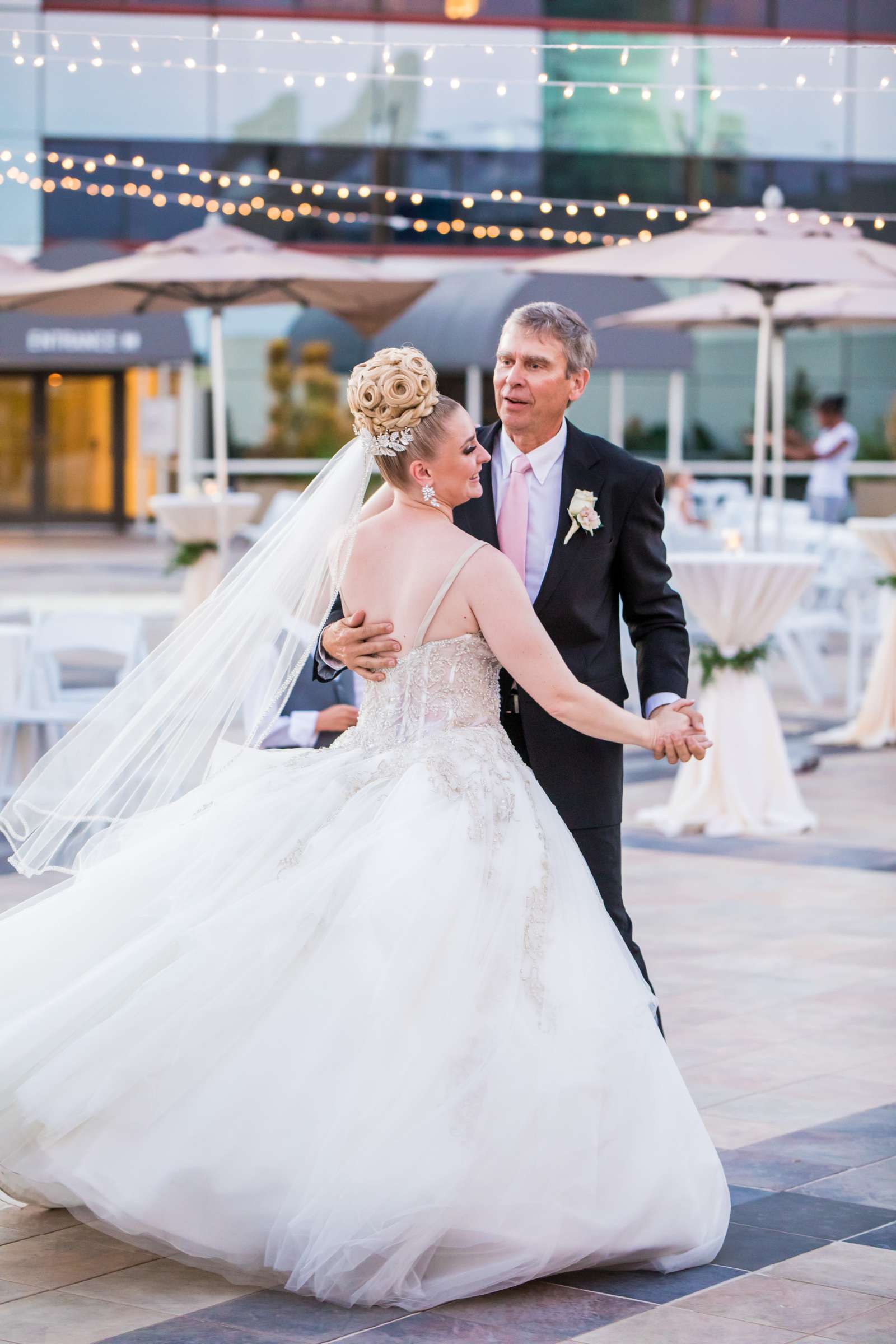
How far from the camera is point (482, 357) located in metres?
20.7

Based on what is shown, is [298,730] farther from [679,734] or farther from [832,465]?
[832,465]

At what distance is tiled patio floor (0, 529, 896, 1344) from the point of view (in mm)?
3047

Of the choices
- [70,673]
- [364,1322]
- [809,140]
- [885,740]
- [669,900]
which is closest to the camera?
[364,1322]

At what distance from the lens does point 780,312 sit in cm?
1357

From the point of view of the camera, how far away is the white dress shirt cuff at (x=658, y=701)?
3.74 meters

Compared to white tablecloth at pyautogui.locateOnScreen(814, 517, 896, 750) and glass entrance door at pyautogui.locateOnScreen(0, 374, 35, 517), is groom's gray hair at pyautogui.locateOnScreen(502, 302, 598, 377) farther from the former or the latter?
glass entrance door at pyautogui.locateOnScreen(0, 374, 35, 517)

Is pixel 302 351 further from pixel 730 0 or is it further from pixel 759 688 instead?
pixel 759 688

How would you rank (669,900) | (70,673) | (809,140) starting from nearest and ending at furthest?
(669,900)
(70,673)
(809,140)

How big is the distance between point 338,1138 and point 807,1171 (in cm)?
126

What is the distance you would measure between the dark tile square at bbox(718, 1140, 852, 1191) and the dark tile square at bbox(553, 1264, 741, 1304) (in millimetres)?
495

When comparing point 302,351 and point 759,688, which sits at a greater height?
point 302,351

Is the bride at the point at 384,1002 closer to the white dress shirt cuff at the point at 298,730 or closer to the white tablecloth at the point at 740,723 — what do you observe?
the white dress shirt cuff at the point at 298,730

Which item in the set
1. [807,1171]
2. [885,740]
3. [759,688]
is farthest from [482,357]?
[807,1171]

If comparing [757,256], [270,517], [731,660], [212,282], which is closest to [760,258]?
[757,256]
